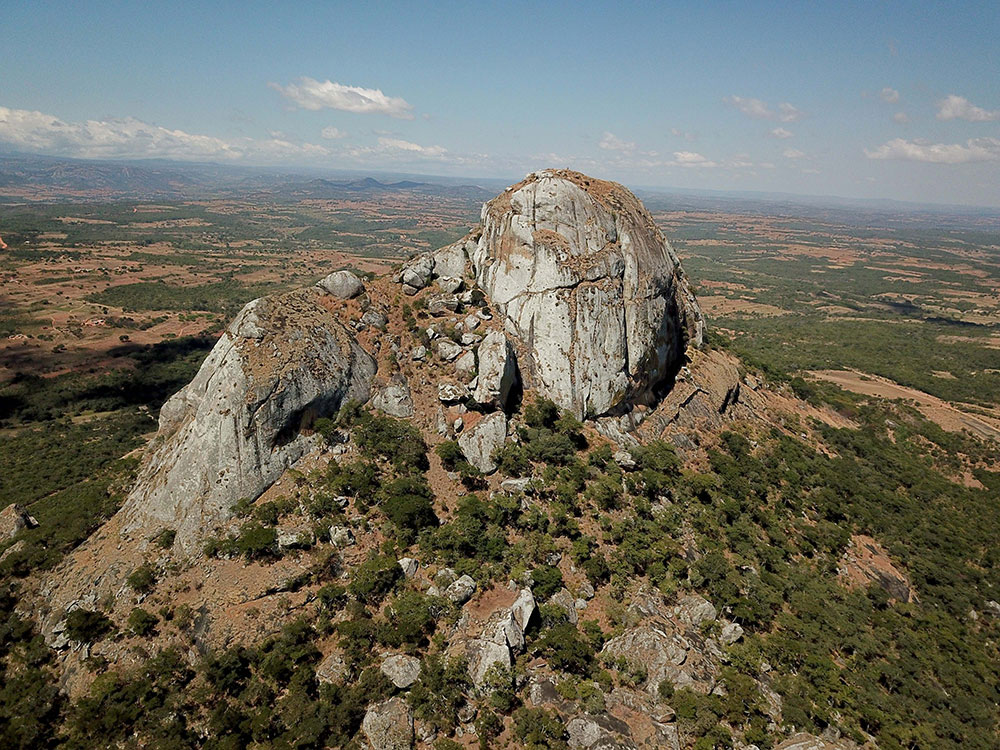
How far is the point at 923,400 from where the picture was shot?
90.5 m

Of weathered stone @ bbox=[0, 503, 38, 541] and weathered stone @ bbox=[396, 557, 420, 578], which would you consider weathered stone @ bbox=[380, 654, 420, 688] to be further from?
weathered stone @ bbox=[0, 503, 38, 541]

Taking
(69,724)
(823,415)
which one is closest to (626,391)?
(823,415)

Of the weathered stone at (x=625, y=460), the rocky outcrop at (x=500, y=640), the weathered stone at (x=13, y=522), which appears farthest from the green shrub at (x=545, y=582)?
the weathered stone at (x=13, y=522)

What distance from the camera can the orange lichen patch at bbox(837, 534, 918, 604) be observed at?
39.7 m

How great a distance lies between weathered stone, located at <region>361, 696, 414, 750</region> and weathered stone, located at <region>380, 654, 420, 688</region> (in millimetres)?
897

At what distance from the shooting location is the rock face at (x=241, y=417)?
34.3 metres

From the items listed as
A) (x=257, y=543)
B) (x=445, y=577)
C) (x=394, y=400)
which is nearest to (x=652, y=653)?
(x=445, y=577)

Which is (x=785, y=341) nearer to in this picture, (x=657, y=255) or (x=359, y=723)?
(x=657, y=255)

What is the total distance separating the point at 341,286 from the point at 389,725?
3625 centimetres

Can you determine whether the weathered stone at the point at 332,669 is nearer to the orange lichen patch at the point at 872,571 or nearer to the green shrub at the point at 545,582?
the green shrub at the point at 545,582

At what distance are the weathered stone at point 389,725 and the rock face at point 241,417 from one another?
17.2 meters

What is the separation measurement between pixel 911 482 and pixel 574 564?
47.2 metres

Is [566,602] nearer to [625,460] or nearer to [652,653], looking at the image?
[652,653]

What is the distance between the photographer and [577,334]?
1692 inches
